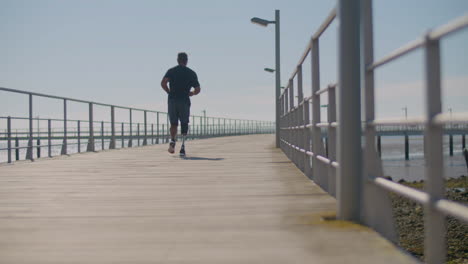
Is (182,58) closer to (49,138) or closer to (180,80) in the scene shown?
(180,80)

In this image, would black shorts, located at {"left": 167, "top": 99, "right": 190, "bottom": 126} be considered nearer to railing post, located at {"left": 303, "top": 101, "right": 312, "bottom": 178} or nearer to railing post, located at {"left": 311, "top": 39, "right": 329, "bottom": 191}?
railing post, located at {"left": 303, "top": 101, "right": 312, "bottom": 178}

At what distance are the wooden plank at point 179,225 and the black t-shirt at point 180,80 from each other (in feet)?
11.6

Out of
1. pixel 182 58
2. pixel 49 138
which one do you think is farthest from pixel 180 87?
pixel 49 138

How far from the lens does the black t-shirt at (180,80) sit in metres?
7.86

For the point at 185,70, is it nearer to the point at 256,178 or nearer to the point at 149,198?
the point at 256,178

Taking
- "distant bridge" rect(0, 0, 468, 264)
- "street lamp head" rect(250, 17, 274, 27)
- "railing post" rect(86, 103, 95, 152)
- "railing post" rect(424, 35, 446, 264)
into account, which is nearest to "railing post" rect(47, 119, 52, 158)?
"railing post" rect(86, 103, 95, 152)

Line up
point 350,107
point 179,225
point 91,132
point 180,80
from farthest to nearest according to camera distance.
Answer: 1. point 91,132
2. point 180,80
3. point 179,225
4. point 350,107

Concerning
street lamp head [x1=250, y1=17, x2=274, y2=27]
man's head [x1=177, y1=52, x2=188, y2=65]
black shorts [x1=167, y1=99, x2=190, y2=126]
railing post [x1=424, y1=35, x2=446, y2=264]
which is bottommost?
railing post [x1=424, y1=35, x2=446, y2=264]

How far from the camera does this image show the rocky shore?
28.5m

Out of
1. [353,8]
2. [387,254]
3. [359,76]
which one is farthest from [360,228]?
[353,8]

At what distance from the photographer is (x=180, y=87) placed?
7.88 m

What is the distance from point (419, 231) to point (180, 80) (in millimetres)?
27539

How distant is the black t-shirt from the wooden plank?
3.52 metres

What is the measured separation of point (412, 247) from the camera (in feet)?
94.4
